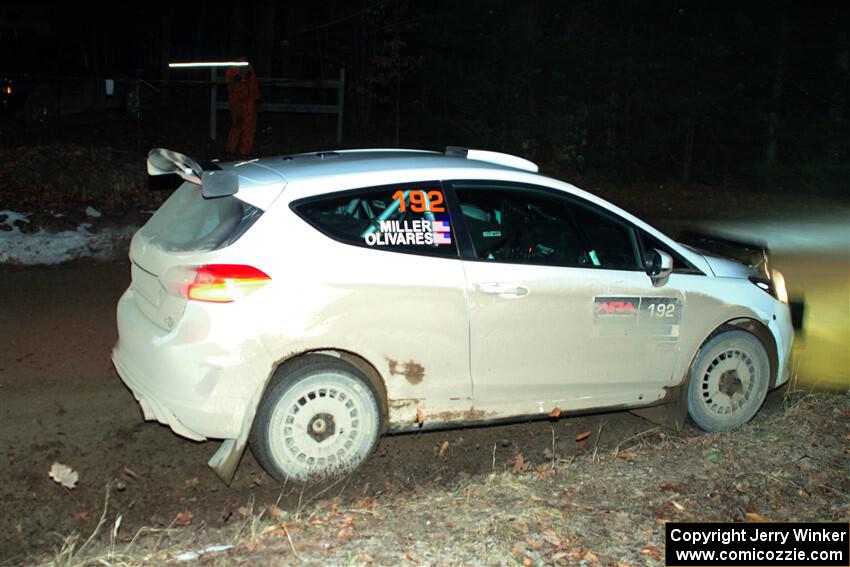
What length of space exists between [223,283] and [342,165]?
118cm

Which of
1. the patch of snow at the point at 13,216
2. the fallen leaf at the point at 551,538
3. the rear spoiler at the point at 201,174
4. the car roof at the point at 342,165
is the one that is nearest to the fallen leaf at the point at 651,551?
the fallen leaf at the point at 551,538

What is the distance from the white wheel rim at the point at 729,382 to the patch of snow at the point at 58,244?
7.64 m

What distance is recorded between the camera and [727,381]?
6.30 meters

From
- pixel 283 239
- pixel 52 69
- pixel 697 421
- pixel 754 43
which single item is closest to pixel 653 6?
pixel 754 43

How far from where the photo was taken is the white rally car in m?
4.95

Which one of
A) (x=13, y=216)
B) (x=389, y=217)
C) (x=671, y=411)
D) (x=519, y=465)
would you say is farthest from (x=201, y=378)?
(x=13, y=216)

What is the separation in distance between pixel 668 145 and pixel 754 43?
9.11ft

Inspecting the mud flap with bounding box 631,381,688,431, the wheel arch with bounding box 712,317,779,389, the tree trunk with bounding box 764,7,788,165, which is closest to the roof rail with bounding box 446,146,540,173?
the wheel arch with bounding box 712,317,779,389

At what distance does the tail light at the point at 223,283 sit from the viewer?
486cm

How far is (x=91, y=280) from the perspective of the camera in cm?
1004

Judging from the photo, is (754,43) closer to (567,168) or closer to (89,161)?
(567,168)

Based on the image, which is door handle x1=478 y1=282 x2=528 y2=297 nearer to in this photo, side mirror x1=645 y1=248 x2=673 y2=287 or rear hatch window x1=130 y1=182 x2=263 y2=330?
side mirror x1=645 y1=248 x2=673 y2=287

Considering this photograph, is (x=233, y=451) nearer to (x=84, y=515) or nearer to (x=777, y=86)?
(x=84, y=515)

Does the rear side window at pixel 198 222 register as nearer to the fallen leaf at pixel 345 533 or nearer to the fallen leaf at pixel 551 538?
the fallen leaf at pixel 345 533
